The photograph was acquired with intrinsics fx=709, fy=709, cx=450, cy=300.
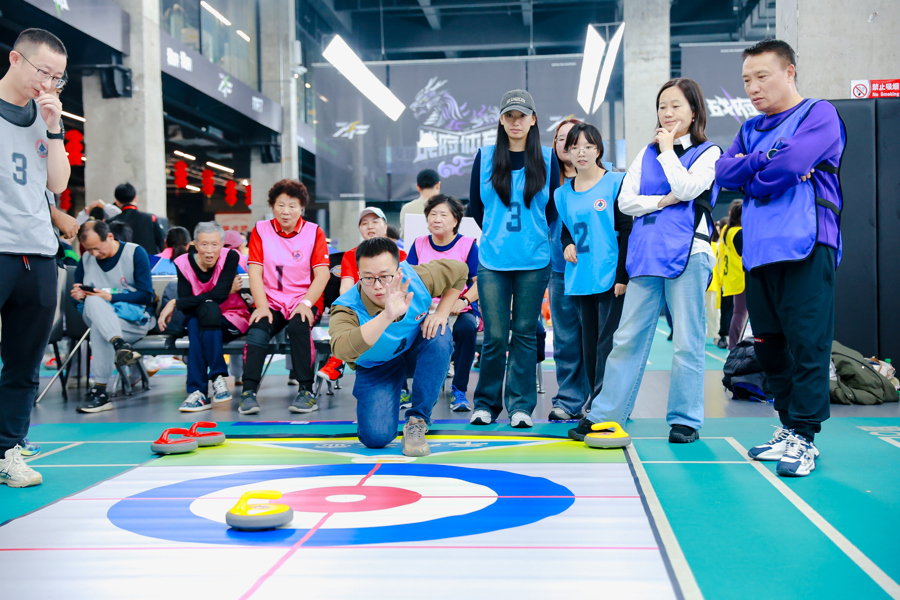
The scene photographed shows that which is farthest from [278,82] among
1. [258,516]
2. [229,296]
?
[258,516]

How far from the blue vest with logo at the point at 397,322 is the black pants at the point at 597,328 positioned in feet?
3.37

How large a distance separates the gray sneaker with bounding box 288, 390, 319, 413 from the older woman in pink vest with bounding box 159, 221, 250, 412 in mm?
634

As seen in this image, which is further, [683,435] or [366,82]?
[366,82]

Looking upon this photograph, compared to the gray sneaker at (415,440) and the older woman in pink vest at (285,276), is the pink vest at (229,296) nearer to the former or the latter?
the older woman in pink vest at (285,276)

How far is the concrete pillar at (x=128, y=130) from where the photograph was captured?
35.1 ft

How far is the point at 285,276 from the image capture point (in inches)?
193

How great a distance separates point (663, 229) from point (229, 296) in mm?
3146

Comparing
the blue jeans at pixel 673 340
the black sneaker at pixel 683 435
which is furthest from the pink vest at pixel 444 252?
the black sneaker at pixel 683 435

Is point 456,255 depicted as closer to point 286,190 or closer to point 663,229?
point 286,190

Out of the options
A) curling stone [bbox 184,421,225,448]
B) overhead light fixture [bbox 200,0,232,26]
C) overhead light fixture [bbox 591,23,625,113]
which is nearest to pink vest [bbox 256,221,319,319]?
curling stone [bbox 184,421,225,448]

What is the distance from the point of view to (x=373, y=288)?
3.06 m

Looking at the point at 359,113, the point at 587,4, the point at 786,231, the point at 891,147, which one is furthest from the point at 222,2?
the point at 786,231

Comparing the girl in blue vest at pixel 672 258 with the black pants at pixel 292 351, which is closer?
the girl in blue vest at pixel 672 258

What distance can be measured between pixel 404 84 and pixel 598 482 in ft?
35.9
